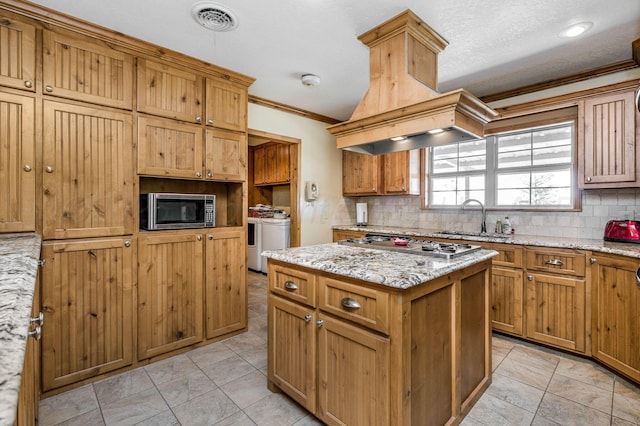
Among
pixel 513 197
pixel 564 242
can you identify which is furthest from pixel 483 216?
pixel 564 242

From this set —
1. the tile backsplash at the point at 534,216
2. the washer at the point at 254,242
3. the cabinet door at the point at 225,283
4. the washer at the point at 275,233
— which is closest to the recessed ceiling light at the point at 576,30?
the tile backsplash at the point at 534,216

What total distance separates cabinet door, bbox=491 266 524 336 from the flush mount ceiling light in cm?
245

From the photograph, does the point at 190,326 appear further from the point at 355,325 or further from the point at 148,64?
the point at 148,64

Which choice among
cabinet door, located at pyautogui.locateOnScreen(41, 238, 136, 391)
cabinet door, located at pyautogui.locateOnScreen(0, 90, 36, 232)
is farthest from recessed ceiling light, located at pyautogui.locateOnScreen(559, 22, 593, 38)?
cabinet door, located at pyautogui.locateOnScreen(0, 90, 36, 232)

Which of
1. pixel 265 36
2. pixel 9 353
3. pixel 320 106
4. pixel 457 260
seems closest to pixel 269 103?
pixel 320 106

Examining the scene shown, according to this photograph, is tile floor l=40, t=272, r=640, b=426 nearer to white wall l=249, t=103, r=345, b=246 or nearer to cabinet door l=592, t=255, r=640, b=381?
cabinet door l=592, t=255, r=640, b=381

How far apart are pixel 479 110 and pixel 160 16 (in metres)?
2.16

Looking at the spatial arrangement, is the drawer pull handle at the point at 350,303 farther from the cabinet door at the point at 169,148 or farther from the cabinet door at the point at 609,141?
the cabinet door at the point at 609,141

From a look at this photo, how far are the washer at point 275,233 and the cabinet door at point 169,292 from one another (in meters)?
2.24

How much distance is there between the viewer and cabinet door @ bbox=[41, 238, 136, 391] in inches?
81.4

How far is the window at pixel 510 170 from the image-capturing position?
3.19 m

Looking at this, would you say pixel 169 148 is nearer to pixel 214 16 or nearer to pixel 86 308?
pixel 214 16

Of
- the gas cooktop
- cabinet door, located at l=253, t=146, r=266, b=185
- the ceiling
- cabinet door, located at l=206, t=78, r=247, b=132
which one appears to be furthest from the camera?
cabinet door, located at l=253, t=146, r=266, b=185

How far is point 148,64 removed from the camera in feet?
8.06
